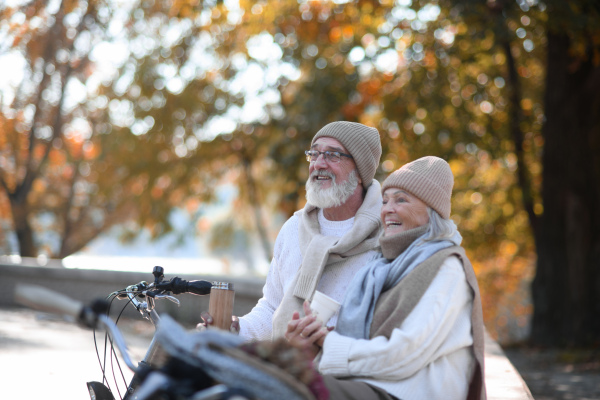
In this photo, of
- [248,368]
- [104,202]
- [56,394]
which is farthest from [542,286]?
[104,202]

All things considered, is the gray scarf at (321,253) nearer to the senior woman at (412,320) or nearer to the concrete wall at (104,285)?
the senior woman at (412,320)

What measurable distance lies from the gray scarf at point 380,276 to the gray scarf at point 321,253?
519mm

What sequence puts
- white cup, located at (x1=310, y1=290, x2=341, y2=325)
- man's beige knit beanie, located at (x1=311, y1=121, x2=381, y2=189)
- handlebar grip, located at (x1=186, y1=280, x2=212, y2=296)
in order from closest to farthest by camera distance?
white cup, located at (x1=310, y1=290, x2=341, y2=325)
handlebar grip, located at (x1=186, y1=280, x2=212, y2=296)
man's beige knit beanie, located at (x1=311, y1=121, x2=381, y2=189)

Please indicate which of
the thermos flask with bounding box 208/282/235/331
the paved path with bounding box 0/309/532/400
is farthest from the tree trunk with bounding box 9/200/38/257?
the thermos flask with bounding box 208/282/235/331

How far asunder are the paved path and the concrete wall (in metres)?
0.56

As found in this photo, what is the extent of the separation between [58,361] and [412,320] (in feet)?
16.9

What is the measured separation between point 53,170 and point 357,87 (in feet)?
30.2

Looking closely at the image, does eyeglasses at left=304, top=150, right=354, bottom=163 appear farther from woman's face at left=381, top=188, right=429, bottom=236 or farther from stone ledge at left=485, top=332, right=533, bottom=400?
stone ledge at left=485, top=332, right=533, bottom=400

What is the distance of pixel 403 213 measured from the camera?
10.0 ft

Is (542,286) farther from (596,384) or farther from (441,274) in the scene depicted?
(441,274)

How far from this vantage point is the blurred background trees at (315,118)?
1038 cm

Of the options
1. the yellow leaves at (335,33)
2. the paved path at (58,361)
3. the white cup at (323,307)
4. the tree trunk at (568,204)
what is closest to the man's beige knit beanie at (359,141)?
the white cup at (323,307)

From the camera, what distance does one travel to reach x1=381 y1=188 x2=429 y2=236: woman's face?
10.0ft

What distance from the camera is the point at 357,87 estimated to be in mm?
11656
